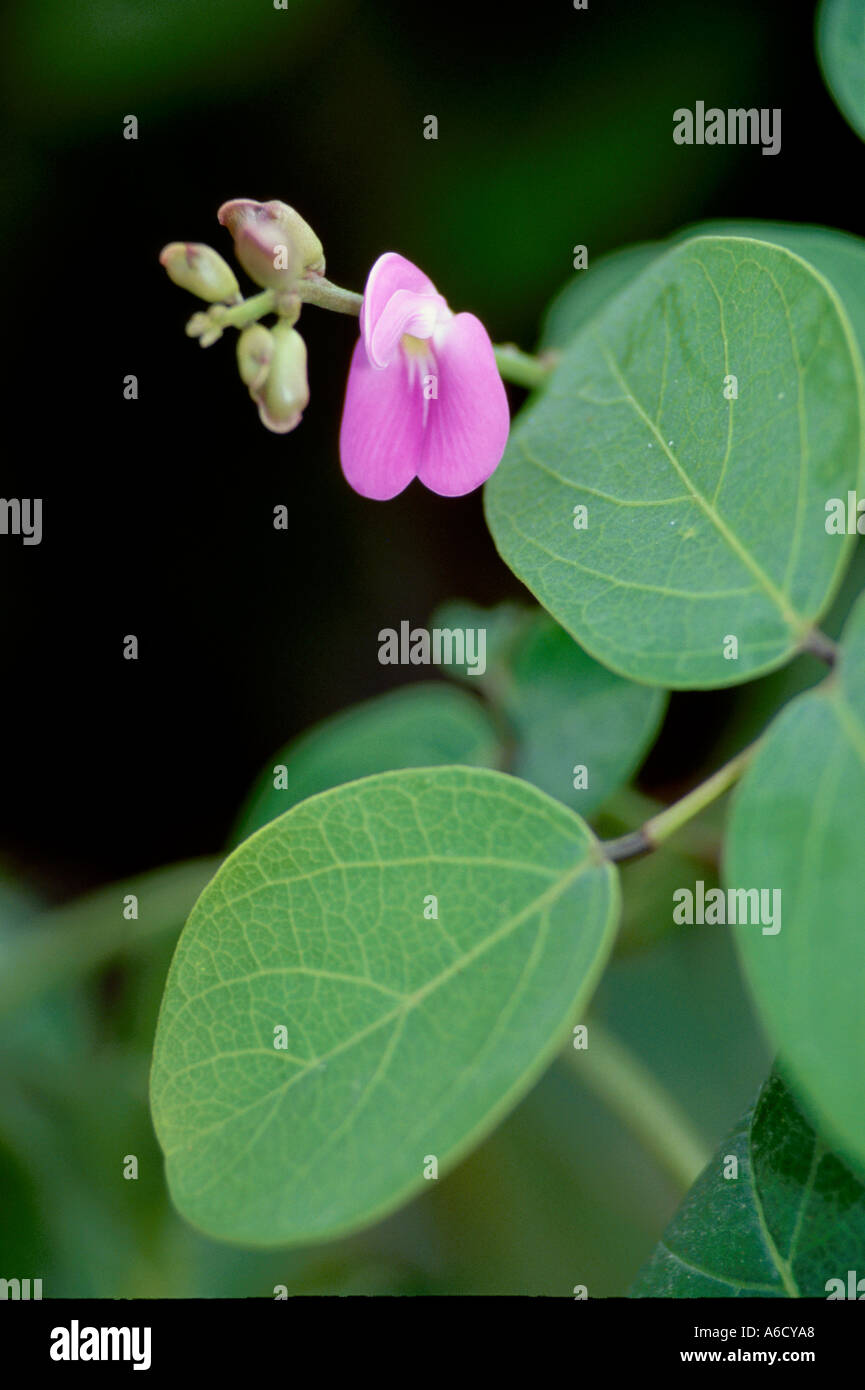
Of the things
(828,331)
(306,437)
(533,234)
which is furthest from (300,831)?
(533,234)

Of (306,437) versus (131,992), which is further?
(306,437)

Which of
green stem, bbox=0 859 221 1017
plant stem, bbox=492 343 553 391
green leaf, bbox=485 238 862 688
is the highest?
plant stem, bbox=492 343 553 391

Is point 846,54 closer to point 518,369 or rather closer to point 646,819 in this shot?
point 518,369

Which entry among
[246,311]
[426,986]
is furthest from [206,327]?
[426,986]

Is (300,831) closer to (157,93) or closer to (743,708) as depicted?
(743,708)

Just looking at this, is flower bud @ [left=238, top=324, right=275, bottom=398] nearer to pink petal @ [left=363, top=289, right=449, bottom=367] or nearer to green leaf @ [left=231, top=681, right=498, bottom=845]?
pink petal @ [left=363, top=289, right=449, bottom=367]

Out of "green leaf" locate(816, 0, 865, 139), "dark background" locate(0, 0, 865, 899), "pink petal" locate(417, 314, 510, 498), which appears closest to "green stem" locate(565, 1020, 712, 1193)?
"dark background" locate(0, 0, 865, 899)

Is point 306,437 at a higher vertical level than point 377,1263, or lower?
higher

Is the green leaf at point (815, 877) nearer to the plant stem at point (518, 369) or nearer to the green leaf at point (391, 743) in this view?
the plant stem at point (518, 369)
